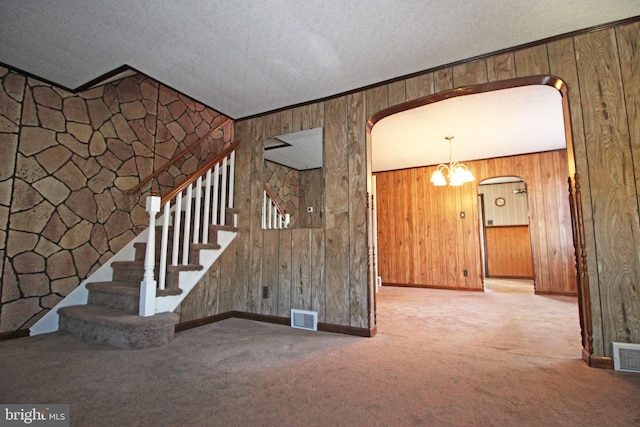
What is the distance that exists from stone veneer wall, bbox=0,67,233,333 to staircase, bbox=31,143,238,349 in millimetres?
160

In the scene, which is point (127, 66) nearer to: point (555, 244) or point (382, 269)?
point (382, 269)

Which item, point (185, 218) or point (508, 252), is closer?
point (185, 218)

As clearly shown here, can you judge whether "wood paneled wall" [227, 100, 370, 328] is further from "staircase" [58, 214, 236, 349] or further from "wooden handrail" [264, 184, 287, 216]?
"staircase" [58, 214, 236, 349]

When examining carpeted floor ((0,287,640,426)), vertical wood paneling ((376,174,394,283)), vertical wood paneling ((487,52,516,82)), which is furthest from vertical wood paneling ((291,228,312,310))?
vertical wood paneling ((376,174,394,283))

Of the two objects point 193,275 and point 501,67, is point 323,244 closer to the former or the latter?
point 193,275

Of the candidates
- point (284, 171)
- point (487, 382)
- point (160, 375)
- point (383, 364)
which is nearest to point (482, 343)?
point (487, 382)

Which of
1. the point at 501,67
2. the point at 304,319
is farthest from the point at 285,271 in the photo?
the point at 501,67

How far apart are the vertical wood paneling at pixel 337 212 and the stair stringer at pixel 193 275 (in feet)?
4.07

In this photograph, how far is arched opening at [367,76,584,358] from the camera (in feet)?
17.5

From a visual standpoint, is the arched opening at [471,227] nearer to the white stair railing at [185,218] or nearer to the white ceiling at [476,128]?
the white ceiling at [476,128]

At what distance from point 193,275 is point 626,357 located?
353 centimetres

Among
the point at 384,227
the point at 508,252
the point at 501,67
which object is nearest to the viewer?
the point at 501,67

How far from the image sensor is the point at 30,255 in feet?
9.21

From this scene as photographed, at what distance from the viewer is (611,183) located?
2176mm
